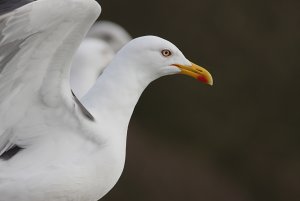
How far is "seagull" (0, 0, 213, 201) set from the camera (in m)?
4.46

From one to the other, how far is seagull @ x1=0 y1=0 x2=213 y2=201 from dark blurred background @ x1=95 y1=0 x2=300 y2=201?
7232 mm

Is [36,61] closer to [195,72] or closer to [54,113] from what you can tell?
[54,113]

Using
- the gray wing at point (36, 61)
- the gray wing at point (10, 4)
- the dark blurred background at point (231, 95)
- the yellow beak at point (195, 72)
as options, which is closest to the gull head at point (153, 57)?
the yellow beak at point (195, 72)

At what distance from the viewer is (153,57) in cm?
503

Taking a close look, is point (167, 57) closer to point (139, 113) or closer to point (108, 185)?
point (108, 185)

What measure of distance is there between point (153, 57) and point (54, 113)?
619 mm

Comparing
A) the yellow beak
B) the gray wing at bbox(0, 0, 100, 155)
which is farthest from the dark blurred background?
the gray wing at bbox(0, 0, 100, 155)

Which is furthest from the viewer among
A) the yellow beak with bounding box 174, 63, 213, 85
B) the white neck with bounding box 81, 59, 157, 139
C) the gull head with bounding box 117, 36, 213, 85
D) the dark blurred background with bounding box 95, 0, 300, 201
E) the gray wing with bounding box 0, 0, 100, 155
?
the dark blurred background with bounding box 95, 0, 300, 201

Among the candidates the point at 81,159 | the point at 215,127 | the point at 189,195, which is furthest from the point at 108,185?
the point at 215,127

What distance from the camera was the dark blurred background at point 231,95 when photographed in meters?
12.3

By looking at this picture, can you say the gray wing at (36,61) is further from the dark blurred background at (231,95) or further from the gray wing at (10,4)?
the dark blurred background at (231,95)

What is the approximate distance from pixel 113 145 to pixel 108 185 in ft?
0.62

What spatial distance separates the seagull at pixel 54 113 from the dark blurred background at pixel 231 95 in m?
7.23

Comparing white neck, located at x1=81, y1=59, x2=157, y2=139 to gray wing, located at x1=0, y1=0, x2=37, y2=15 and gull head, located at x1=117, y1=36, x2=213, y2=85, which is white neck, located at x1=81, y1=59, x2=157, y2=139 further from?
gray wing, located at x1=0, y1=0, x2=37, y2=15
